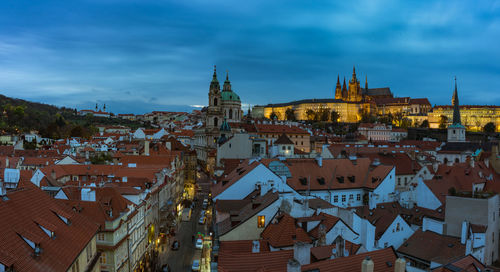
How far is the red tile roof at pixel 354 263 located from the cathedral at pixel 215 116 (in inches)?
2512

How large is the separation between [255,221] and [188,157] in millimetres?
53078

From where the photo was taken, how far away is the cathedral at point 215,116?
97.1m

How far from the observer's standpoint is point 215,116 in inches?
4186

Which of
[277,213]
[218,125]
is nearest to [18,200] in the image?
[277,213]

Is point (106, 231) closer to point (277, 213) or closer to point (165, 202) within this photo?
point (277, 213)

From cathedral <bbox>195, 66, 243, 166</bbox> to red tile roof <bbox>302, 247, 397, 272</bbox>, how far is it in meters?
63.8

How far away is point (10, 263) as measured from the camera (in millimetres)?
12797

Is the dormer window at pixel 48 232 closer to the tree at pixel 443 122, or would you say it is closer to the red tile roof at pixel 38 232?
the red tile roof at pixel 38 232

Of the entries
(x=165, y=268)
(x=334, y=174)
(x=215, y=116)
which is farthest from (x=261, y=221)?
(x=215, y=116)

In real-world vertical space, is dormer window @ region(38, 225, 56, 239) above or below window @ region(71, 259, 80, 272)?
above

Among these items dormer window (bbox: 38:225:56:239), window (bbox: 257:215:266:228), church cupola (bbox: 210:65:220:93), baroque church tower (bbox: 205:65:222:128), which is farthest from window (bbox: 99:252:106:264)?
church cupola (bbox: 210:65:220:93)

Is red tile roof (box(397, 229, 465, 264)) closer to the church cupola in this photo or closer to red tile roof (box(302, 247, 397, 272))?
red tile roof (box(302, 247, 397, 272))

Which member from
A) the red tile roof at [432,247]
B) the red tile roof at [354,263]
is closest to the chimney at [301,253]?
the red tile roof at [354,263]

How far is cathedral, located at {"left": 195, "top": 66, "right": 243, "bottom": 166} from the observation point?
318 feet
